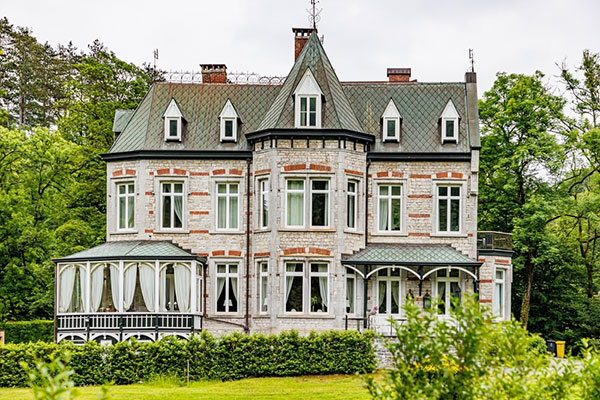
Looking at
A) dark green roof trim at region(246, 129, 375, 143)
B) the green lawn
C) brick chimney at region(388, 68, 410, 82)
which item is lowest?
the green lawn

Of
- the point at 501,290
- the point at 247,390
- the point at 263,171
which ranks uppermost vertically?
the point at 263,171

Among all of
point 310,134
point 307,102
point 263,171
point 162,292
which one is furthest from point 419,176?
point 162,292

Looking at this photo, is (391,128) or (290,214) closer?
(290,214)

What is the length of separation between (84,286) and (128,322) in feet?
7.36

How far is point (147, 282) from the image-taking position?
31031 millimetres

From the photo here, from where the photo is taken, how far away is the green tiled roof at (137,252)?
31.0 m

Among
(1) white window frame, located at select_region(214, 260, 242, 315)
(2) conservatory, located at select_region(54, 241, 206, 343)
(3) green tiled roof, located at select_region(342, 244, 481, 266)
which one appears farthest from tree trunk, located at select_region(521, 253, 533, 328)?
(2) conservatory, located at select_region(54, 241, 206, 343)

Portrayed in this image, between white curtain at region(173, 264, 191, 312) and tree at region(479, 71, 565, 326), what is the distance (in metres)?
14.7

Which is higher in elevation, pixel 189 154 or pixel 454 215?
pixel 189 154

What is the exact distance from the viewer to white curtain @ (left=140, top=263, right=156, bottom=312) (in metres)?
30.9

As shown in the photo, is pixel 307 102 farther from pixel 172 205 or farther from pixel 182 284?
pixel 182 284

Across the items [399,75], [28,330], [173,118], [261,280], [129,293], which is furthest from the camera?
[28,330]

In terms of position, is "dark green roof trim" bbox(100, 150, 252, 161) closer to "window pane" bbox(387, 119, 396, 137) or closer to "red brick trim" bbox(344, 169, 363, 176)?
"red brick trim" bbox(344, 169, 363, 176)

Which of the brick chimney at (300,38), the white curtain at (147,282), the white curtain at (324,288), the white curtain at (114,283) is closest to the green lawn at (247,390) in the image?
the white curtain at (324,288)
